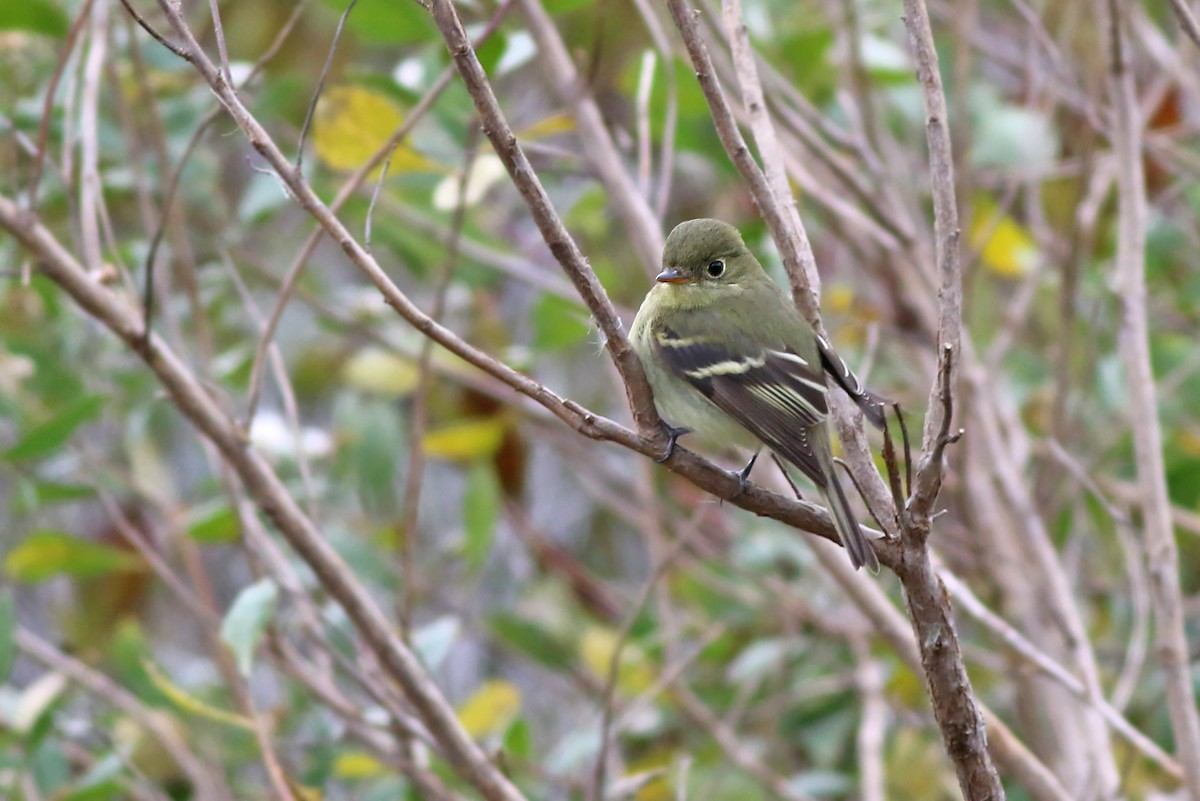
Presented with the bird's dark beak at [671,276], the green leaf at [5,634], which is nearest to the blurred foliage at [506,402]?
the green leaf at [5,634]

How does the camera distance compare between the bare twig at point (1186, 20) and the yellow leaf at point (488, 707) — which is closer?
the bare twig at point (1186, 20)

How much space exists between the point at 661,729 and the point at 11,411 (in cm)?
221

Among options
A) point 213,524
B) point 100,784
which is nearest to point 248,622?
point 213,524

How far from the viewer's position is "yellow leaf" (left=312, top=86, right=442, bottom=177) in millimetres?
3131

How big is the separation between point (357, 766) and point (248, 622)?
1.15 metres

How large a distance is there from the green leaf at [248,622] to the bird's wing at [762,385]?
93cm

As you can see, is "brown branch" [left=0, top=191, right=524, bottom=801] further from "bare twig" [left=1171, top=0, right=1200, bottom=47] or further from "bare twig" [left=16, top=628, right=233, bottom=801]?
"bare twig" [left=1171, top=0, right=1200, bottom=47]

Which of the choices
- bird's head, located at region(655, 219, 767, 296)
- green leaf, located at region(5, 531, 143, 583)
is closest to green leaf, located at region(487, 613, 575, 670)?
green leaf, located at region(5, 531, 143, 583)

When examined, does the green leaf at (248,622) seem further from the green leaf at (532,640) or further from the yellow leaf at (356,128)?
the green leaf at (532,640)

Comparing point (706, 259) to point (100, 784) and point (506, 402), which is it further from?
point (100, 784)

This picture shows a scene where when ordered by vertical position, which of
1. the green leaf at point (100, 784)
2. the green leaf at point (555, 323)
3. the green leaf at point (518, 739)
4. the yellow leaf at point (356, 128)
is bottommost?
Result: the green leaf at point (100, 784)

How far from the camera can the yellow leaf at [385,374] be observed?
457cm

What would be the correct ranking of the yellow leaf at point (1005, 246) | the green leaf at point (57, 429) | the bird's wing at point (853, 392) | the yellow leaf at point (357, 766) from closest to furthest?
the bird's wing at point (853, 392) < the green leaf at point (57, 429) < the yellow leaf at point (357, 766) < the yellow leaf at point (1005, 246)

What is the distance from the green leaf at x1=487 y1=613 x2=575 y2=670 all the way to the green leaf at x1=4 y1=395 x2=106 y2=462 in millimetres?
1495
